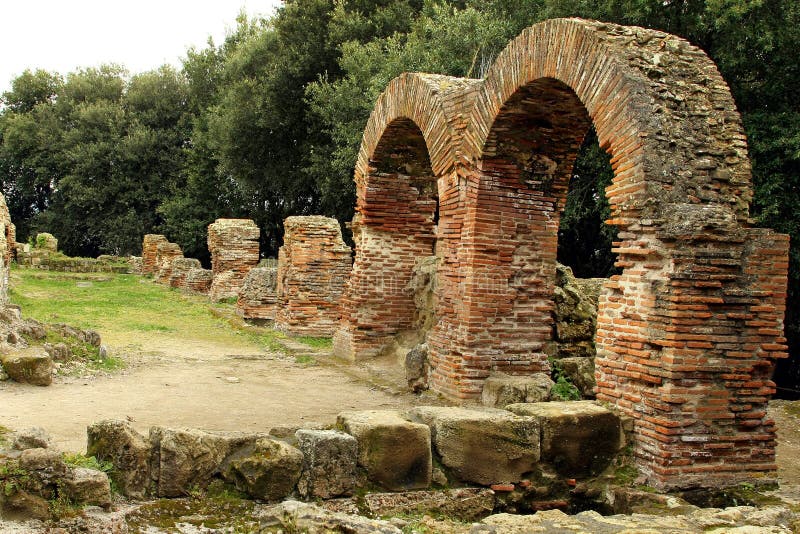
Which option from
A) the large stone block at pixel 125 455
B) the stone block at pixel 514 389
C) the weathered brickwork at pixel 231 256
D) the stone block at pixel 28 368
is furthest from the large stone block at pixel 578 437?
the weathered brickwork at pixel 231 256

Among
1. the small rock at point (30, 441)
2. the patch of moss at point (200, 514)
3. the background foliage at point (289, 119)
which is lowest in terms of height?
the patch of moss at point (200, 514)

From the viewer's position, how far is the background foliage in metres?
12.2

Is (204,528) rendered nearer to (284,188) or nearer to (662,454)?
(662,454)

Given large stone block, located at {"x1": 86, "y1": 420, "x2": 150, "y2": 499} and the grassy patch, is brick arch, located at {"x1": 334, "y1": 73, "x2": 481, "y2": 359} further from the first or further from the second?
large stone block, located at {"x1": 86, "y1": 420, "x2": 150, "y2": 499}

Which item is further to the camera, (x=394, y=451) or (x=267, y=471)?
(x=394, y=451)

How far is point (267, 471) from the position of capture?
4414 millimetres

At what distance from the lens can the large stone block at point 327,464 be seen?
454 centimetres

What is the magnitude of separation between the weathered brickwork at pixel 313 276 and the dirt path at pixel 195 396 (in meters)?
2.62

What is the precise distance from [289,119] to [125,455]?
70.3 feet

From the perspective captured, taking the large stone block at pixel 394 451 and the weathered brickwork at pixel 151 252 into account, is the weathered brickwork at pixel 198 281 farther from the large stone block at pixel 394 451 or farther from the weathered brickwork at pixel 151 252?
the large stone block at pixel 394 451

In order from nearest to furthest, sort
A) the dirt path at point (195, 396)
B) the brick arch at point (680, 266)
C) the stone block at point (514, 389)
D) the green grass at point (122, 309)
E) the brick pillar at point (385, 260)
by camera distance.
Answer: the brick arch at point (680, 266)
the dirt path at point (195, 396)
the stone block at point (514, 389)
the brick pillar at point (385, 260)
the green grass at point (122, 309)

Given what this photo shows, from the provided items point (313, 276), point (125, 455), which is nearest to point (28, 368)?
point (125, 455)

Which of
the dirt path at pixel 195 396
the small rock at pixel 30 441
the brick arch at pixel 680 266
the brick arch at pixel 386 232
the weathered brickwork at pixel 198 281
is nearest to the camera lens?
the small rock at pixel 30 441

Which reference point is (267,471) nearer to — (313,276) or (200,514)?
(200,514)
